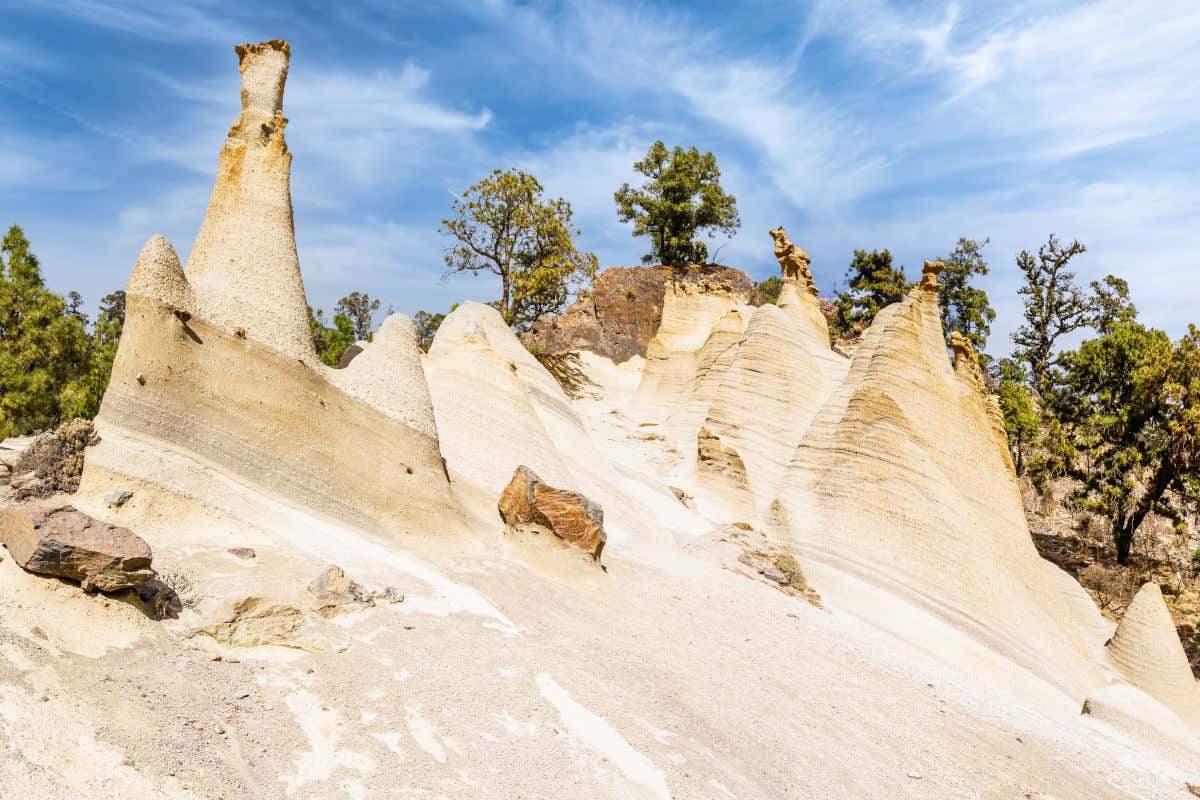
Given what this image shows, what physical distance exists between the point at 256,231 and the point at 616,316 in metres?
17.5

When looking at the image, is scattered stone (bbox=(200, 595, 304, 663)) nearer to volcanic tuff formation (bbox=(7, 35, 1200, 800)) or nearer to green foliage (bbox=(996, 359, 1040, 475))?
volcanic tuff formation (bbox=(7, 35, 1200, 800))

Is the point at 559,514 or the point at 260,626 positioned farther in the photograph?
the point at 559,514

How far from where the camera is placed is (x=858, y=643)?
8438 millimetres

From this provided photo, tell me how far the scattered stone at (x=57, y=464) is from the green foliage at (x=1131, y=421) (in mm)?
23655

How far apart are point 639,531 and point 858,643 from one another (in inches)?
138

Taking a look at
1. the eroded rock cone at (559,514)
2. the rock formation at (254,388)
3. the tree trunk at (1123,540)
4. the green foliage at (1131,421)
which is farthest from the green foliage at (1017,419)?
the rock formation at (254,388)

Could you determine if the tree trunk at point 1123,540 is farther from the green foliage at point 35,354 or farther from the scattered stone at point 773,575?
A: the green foliage at point 35,354

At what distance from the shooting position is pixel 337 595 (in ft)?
18.2

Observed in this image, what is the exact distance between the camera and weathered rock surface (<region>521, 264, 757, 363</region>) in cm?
2373

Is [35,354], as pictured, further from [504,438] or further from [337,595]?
[337,595]

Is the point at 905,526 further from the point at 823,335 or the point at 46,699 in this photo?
the point at 46,699

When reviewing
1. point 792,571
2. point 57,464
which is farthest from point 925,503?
point 57,464

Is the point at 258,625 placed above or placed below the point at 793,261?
below

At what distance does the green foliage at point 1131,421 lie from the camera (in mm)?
19734
